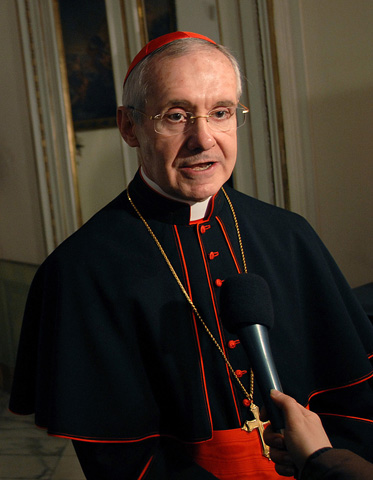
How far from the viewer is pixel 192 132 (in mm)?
1495

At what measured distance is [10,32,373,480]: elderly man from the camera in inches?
58.4

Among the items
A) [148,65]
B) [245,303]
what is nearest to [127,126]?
[148,65]

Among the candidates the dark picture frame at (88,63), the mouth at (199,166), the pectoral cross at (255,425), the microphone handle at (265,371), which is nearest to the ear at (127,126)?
the mouth at (199,166)

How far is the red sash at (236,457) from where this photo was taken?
4.93 ft

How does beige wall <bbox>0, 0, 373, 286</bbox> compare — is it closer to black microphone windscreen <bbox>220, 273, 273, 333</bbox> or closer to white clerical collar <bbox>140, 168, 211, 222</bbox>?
white clerical collar <bbox>140, 168, 211, 222</bbox>

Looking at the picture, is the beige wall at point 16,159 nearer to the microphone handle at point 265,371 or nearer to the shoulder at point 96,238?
the shoulder at point 96,238

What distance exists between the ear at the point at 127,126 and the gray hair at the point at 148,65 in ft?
0.17

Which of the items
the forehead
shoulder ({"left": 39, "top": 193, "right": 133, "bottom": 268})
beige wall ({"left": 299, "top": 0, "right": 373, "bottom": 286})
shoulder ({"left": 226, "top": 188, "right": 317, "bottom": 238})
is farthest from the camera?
beige wall ({"left": 299, "top": 0, "right": 373, "bottom": 286})

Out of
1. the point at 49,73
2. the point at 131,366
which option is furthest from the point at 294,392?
the point at 49,73

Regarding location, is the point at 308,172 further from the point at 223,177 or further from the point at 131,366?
the point at 131,366

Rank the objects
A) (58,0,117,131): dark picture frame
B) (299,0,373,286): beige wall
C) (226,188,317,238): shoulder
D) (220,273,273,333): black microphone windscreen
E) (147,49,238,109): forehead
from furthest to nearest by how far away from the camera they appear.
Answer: (58,0,117,131): dark picture frame → (299,0,373,286): beige wall → (226,188,317,238): shoulder → (147,49,238,109): forehead → (220,273,273,333): black microphone windscreen

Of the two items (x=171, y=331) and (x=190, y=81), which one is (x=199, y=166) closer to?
(x=190, y=81)

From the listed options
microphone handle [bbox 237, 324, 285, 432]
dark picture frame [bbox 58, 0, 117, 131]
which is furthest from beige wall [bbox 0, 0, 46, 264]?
microphone handle [bbox 237, 324, 285, 432]

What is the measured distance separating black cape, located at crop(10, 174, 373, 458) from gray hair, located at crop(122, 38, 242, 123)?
26cm
